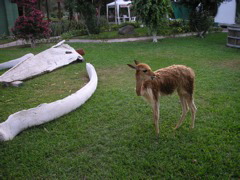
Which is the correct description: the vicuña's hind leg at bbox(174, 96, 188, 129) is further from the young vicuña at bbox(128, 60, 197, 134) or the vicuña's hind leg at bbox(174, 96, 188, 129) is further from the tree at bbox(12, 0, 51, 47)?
the tree at bbox(12, 0, 51, 47)

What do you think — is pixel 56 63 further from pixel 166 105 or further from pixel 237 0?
pixel 237 0

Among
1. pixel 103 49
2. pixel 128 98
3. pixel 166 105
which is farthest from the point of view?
pixel 103 49

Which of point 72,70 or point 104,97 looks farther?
point 72,70

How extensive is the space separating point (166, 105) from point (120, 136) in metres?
1.61

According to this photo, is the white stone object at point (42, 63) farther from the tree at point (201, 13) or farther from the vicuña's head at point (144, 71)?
the tree at point (201, 13)

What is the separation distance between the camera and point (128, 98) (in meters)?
5.69

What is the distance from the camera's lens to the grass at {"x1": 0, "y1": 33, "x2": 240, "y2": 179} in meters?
3.28

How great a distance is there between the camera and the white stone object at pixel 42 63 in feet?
23.5

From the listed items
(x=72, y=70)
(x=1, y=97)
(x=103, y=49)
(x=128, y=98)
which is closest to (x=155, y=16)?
(x=103, y=49)

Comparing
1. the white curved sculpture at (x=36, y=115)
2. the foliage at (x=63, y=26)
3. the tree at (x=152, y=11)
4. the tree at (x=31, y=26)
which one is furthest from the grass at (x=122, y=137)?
the foliage at (x=63, y=26)

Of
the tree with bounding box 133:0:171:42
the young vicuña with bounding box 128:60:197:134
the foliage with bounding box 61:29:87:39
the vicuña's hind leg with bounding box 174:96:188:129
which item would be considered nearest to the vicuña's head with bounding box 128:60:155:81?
the young vicuña with bounding box 128:60:197:134

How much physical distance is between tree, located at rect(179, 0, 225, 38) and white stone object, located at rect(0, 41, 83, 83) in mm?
8684

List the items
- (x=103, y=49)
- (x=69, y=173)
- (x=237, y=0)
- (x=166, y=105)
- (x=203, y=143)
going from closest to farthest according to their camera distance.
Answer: (x=69, y=173)
(x=203, y=143)
(x=166, y=105)
(x=103, y=49)
(x=237, y=0)

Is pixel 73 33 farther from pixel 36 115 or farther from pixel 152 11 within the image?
pixel 36 115
